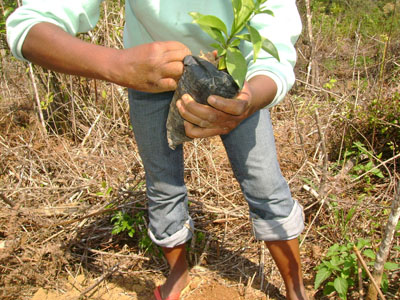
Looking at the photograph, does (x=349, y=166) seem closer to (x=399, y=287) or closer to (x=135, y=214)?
(x=399, y=287)

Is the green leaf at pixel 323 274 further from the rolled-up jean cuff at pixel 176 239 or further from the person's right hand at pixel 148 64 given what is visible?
the person's right hand at pixel 148 64

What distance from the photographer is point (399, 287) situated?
157 cm

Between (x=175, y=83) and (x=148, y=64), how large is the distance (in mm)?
144

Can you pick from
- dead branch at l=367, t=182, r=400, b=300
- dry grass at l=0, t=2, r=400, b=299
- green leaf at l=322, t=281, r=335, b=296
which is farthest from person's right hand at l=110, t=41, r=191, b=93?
green leaf at l=322, t=281, r=335, b=296

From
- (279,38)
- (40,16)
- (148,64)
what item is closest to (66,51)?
(40,16)

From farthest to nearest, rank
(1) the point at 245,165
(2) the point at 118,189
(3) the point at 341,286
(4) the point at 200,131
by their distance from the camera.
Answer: (2) the point at 118,189, (3) the point at 341,286, (1) the point at 245,165, (4) the point at 200,131

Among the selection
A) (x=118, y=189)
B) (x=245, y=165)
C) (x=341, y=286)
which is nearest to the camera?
(x=245, y=165)

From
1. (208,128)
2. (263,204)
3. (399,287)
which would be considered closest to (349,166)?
(399,287)

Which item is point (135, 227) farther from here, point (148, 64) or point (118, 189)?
point (148, 64)

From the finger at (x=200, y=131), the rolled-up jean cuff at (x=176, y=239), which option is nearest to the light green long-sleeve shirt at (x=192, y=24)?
the finger at (x=200, y=131)

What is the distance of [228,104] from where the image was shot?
3.51ft

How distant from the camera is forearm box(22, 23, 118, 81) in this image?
1.04 meters

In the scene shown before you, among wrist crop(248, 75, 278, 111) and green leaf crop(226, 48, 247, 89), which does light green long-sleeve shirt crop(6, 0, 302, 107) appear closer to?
wrist crop(248, 75, 278, 111)

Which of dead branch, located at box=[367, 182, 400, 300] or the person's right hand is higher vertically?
the person's right hand
